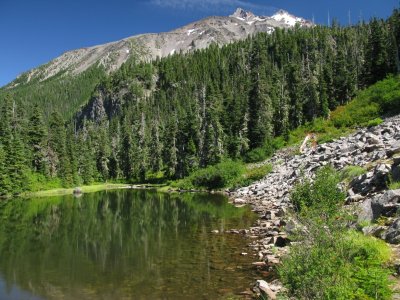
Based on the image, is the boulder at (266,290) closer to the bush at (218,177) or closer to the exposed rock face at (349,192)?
the exposed rock face at (349,192)

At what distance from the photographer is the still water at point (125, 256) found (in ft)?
70.2

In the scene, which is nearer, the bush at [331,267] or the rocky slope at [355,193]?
the bush at [331,267]

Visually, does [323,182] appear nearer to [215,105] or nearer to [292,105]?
[292,105]

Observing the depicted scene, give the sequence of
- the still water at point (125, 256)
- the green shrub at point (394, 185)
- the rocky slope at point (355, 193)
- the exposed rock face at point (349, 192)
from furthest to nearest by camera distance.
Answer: the green shrub at point (394, 185), the exposed rock face at point (349, 192), the rocky slope at point (355, 193), the still water at point (125, 256)

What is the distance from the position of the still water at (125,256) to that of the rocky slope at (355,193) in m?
2.20

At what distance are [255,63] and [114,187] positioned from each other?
303 feet

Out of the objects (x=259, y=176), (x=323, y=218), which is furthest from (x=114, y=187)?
(x=323, y=218)

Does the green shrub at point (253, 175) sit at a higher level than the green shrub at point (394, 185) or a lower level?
higher

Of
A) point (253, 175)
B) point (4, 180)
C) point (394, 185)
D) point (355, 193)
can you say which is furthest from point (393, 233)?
point (4, 180)

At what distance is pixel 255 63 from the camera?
170m

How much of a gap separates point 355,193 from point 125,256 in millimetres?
18248

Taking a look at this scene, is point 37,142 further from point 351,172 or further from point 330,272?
point 330,272

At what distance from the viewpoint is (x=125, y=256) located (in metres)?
28.9

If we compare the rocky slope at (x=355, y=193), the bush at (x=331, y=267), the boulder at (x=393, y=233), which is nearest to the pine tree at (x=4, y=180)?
the rocky slope at (x=355, y=193)
